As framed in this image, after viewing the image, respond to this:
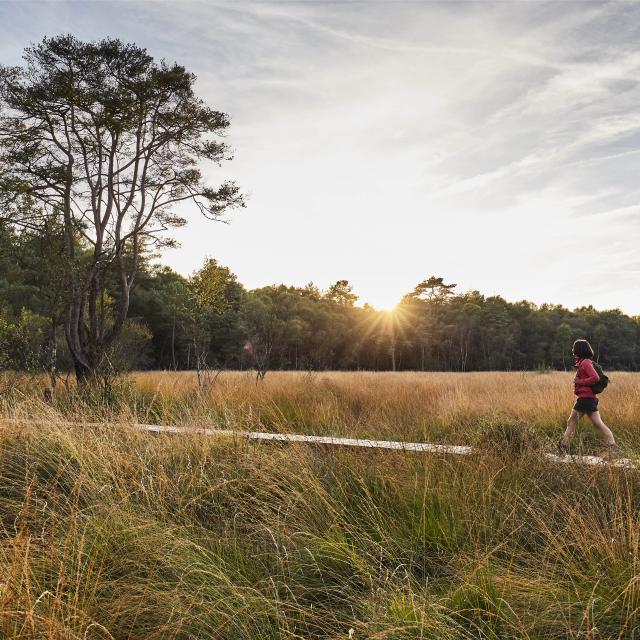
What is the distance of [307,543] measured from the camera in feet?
10.3

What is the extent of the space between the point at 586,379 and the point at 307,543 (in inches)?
199

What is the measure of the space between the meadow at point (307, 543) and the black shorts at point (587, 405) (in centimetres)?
86

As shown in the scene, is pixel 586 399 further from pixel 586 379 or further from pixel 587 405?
pixel 586 379

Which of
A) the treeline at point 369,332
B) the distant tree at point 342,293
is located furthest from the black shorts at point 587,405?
the distant tree at point 342,293

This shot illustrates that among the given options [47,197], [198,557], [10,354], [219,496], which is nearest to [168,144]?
[47,197]

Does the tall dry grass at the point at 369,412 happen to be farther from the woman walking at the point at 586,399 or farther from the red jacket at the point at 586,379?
the red jacket at the point at 586,379

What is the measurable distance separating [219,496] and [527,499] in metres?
2.49

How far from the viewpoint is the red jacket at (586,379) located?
256 inches

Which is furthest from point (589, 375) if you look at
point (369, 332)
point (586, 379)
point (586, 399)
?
point (369, 332)

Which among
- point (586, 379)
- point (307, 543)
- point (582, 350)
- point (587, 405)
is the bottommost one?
point (307, 543)

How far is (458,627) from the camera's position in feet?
7.22

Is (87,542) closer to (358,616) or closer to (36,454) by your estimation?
(358,616)

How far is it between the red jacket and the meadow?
1.02 meters

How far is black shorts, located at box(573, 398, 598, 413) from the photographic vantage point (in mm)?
6441
